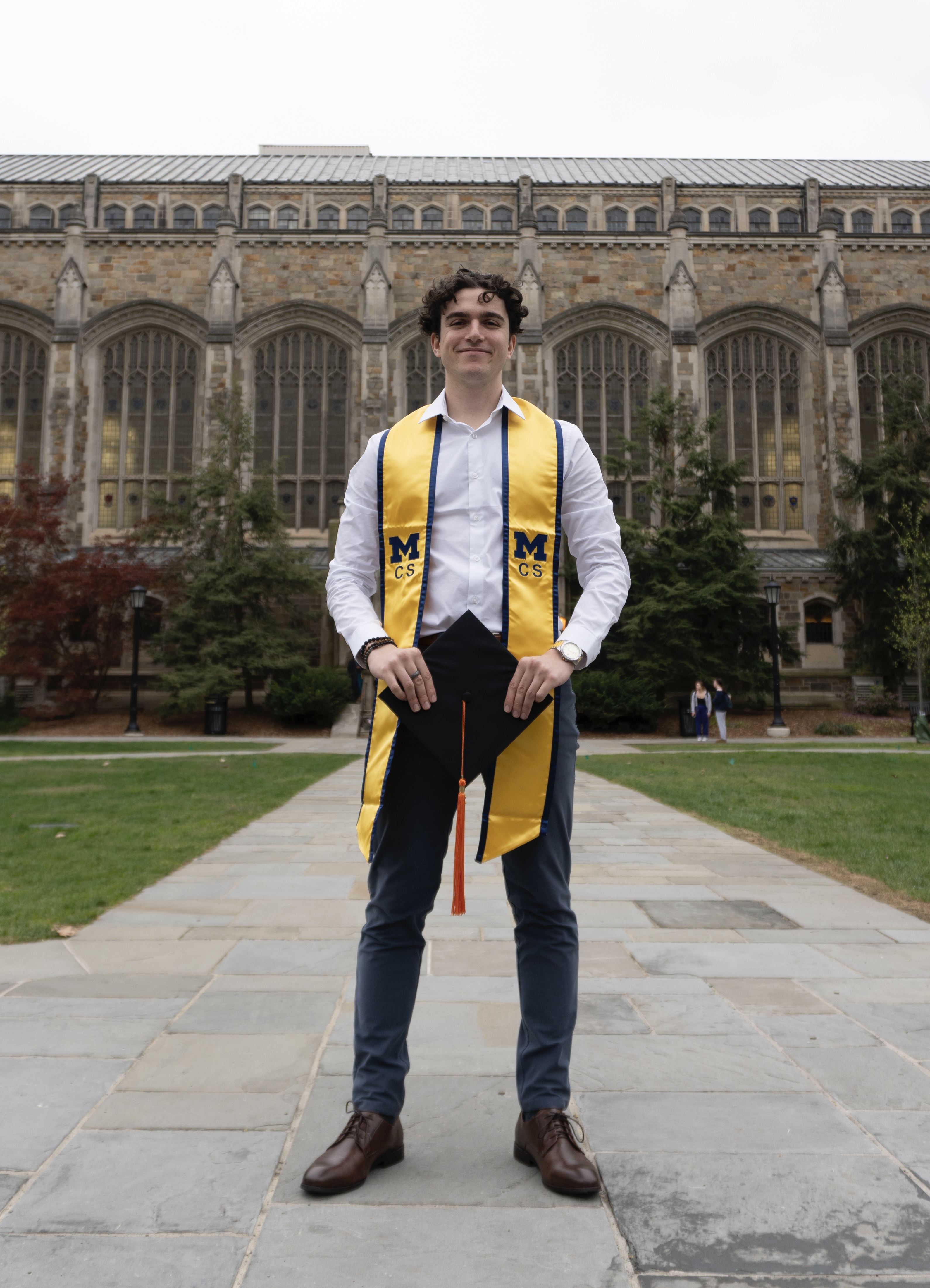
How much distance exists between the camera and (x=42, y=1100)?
7.33 ft

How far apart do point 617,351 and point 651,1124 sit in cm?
3018

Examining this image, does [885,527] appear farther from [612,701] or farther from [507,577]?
[507,577]

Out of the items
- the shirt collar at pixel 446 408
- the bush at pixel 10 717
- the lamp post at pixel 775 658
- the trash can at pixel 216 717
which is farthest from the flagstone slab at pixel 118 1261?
the bush at pixel 10 717

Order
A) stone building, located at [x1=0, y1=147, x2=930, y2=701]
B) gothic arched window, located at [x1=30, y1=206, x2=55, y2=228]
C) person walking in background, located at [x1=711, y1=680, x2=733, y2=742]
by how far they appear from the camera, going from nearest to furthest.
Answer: person walking in background, located at [x1=711, y1=680, x2=733, y2=742]
stone building, located at [x1=0, y1=147, x2=930, y2=701]
gothic arched window, located at [x1=30, y1=206, x2=55, y2=228]

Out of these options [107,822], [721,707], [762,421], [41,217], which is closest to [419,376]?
[762,421]

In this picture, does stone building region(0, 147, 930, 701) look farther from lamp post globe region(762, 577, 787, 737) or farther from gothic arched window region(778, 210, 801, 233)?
lamp post globe region(762, 577, 787, 737)

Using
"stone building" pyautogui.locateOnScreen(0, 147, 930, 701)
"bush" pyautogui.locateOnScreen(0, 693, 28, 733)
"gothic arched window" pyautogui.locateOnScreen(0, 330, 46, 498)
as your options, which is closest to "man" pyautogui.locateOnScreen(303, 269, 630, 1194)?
"bush" pyautogui.locateOnScreen(0, 693, 28, 733)

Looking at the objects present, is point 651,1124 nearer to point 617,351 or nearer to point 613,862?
point 613,862

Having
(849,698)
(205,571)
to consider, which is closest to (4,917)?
(205,571)

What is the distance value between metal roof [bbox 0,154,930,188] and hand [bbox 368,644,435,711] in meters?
36.8

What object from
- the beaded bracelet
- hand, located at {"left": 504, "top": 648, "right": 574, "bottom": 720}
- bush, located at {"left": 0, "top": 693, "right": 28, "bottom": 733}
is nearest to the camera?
hand, located at {"left": 504, "top": 648, "right": 574, "bottom": 720}

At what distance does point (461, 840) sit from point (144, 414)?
3064 cm

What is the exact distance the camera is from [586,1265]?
1.56 m

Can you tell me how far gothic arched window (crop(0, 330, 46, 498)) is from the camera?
96.6 feet
